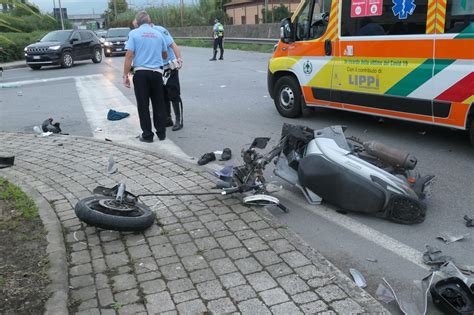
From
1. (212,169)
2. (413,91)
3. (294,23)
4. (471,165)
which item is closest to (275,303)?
(212,169)

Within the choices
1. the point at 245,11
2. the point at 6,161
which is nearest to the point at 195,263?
the point at 6,161

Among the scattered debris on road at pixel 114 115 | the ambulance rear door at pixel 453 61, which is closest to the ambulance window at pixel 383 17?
the ambulance rear door at pixel 453 61

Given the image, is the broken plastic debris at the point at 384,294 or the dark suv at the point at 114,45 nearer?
the broken plastic debris at the point at 384,294

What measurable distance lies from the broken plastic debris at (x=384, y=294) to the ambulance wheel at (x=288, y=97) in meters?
5.56

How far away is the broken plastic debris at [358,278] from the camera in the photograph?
3396 mm

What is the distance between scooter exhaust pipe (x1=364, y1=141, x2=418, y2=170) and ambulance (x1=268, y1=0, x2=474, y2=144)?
1.78 meters

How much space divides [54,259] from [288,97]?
232 inches

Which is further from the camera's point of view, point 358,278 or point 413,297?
point 358,278

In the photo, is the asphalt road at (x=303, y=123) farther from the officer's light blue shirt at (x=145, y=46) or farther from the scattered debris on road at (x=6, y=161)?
the scattered debris on road at (x=6, y=161)

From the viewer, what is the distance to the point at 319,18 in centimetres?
772

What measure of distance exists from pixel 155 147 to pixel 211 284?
4195mm

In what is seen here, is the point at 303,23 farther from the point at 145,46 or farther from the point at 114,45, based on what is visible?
the point at 114,45

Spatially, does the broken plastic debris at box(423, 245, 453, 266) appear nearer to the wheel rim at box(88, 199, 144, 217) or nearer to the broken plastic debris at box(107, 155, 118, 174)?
the wheel rim at box(88, 199, 144, 217)

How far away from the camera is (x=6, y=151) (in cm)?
718
